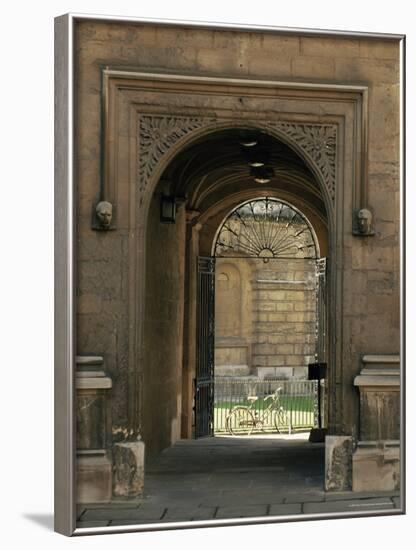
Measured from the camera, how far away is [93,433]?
8539 millimetres

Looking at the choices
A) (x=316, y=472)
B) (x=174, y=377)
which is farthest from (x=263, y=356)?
(x=316, y=472)

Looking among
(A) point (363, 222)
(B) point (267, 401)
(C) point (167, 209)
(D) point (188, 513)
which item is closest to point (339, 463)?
(D) point (188, 513)

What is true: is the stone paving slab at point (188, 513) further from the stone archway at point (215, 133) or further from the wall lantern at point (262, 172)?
the wall lantern at point (262, 172)

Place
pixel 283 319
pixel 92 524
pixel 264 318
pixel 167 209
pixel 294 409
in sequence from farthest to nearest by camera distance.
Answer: pixel 283 319 → pixel 264 318 → pixel 294 409 → pixel 167 209 → pixel 92 524

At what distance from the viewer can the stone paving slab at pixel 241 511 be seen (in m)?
8.46

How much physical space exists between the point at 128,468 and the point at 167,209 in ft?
13.9

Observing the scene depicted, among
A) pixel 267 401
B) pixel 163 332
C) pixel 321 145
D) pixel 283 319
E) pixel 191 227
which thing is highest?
pixel 321 145

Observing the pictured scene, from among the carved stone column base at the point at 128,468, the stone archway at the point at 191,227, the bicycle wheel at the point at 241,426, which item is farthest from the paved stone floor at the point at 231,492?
the bicycle wheel at the point at 241,426

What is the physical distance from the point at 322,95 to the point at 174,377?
588cm

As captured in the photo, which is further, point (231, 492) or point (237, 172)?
point (237, 172)

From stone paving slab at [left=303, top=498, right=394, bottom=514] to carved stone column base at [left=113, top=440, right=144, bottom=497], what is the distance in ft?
5.55

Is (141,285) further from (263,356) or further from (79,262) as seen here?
(263,356)

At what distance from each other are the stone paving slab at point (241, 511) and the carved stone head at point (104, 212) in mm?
3041

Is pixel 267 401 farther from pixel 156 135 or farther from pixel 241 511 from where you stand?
A: pixel 156 135
